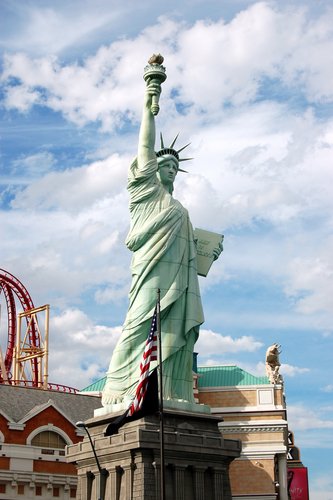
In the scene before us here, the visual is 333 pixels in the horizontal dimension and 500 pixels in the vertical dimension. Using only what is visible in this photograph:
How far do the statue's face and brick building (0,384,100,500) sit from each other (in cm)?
1537

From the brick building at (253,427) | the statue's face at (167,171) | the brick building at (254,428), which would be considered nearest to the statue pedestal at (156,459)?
the statue's face at (167,171)

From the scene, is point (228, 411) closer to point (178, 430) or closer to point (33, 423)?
point (33, 423)

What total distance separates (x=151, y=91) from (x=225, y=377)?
23956 millimetres

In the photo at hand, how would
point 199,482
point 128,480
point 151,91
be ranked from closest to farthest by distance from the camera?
point 128,480, point 199,482, point 151,91

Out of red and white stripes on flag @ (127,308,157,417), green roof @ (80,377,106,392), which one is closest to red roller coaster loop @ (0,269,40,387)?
green roof @ (80,377,106,392)

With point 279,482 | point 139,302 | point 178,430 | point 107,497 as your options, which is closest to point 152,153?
point 139,302

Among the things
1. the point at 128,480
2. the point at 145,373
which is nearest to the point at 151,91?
the point at 145,373

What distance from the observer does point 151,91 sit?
44.5 meters

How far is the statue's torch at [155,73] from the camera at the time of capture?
44.2m

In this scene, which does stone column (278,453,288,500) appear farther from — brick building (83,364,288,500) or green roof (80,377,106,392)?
green roof (80,377,106,392)

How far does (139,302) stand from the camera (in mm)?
42219

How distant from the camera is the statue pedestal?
37.2 metres

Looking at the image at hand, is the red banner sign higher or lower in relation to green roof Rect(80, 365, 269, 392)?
lower

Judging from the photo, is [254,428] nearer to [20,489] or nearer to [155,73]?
[20,489]
